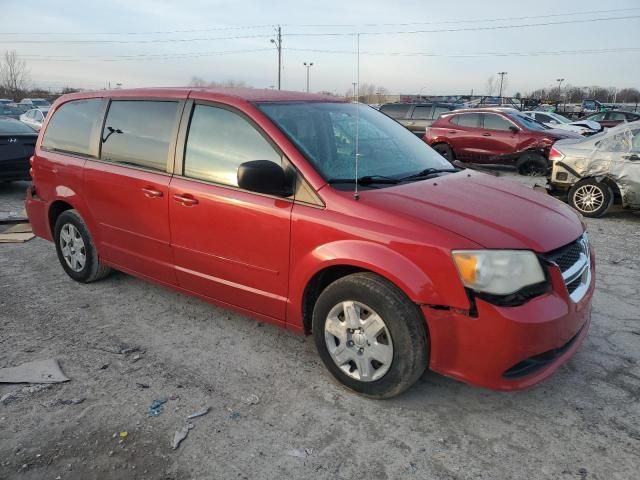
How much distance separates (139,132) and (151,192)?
0.57 m

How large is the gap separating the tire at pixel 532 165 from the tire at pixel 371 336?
34.6ft

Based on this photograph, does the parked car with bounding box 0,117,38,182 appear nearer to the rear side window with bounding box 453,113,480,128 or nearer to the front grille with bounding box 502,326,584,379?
the front grille with bounding box 502,326,584,379

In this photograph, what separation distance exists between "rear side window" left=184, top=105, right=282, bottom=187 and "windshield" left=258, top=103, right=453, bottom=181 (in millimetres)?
180

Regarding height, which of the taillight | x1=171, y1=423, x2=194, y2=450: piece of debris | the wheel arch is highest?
the taillight

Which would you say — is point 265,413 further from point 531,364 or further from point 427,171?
point 427,171

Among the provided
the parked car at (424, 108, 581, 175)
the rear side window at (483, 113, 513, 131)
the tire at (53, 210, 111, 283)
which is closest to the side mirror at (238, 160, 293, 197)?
the tire at (53, 210, 111, 283)

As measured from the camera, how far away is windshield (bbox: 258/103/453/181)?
10.7ft

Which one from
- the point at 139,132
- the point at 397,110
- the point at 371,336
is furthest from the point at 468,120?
the point at 371,336

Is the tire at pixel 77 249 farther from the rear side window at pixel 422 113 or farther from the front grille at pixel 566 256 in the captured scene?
the rear side window at pixel 422 113

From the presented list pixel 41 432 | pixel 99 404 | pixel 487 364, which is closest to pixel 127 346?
pixel 99 404

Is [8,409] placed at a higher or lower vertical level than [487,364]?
lower

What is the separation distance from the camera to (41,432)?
8.77 feet

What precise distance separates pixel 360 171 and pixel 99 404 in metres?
2.09

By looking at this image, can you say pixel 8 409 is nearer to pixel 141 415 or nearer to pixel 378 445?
pixel 141 415
